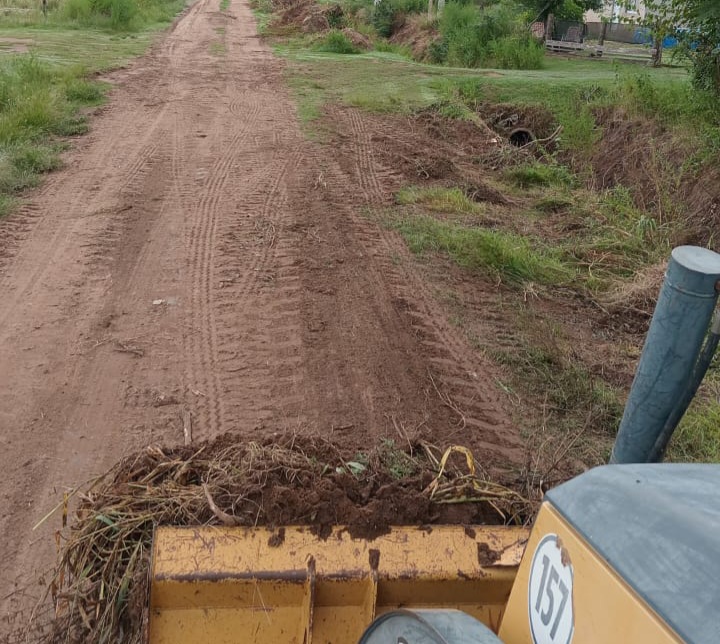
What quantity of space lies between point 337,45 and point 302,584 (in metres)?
22.3

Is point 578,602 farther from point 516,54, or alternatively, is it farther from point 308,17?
point 308,17

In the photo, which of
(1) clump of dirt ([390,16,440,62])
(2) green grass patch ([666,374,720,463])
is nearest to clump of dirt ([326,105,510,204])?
(2) green grass patch ([666,374,720,463])

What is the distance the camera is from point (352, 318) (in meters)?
6.41

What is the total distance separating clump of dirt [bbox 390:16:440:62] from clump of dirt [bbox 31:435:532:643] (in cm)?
2157

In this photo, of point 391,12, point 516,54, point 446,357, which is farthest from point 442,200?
point 391,12

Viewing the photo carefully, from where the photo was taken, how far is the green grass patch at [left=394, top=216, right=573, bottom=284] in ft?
25.2

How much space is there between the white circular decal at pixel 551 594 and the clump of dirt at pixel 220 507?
899mm

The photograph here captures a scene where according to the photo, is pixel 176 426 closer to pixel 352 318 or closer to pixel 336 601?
pixel 352 318

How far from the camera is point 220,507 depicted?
286cm

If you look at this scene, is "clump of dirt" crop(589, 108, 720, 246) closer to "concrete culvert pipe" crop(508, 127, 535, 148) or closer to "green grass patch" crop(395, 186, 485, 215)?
"concrete culvert pipe" crop(508, 127, 535, 148)

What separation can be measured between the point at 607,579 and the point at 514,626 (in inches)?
21.1

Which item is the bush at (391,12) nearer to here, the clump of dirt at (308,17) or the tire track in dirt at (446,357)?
the clump of dirt at (308,17)

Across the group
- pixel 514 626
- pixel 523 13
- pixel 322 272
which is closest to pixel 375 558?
pixel 514 626

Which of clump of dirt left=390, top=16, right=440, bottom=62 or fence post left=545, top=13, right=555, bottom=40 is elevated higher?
fence post left=545, top=13, right=555, bottom=40
